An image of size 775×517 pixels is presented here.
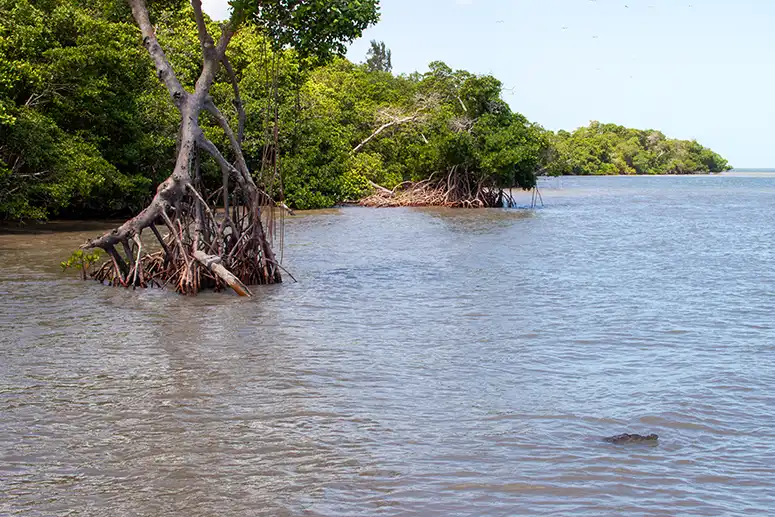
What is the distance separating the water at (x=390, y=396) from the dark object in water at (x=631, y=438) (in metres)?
0.10

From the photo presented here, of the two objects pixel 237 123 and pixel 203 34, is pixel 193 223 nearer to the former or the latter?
pixel 203 34

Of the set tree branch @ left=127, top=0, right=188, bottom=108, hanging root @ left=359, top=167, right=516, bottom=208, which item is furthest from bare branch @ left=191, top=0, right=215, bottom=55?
hanging root @ left=359, top=167, right=516, bottom=208

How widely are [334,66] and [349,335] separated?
138 feet

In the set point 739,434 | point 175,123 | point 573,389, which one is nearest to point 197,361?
point 573,389

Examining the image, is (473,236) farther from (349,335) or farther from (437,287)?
(349,335)

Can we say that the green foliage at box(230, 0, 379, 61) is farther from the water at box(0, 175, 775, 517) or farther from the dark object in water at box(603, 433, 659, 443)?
the dark object in water at box(603, 433, 659, 443)

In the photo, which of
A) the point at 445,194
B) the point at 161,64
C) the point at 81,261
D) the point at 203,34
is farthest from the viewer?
the point at 445,194

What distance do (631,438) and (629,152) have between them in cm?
11536

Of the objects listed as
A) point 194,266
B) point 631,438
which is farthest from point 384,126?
point 631,438

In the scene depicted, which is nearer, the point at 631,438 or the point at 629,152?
the point at 631,438

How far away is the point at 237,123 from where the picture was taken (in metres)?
30.5

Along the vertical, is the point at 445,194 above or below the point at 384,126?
below

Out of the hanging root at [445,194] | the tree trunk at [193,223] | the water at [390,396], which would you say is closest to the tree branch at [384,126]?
the hanging root at [445,194]

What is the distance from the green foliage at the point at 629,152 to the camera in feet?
350
